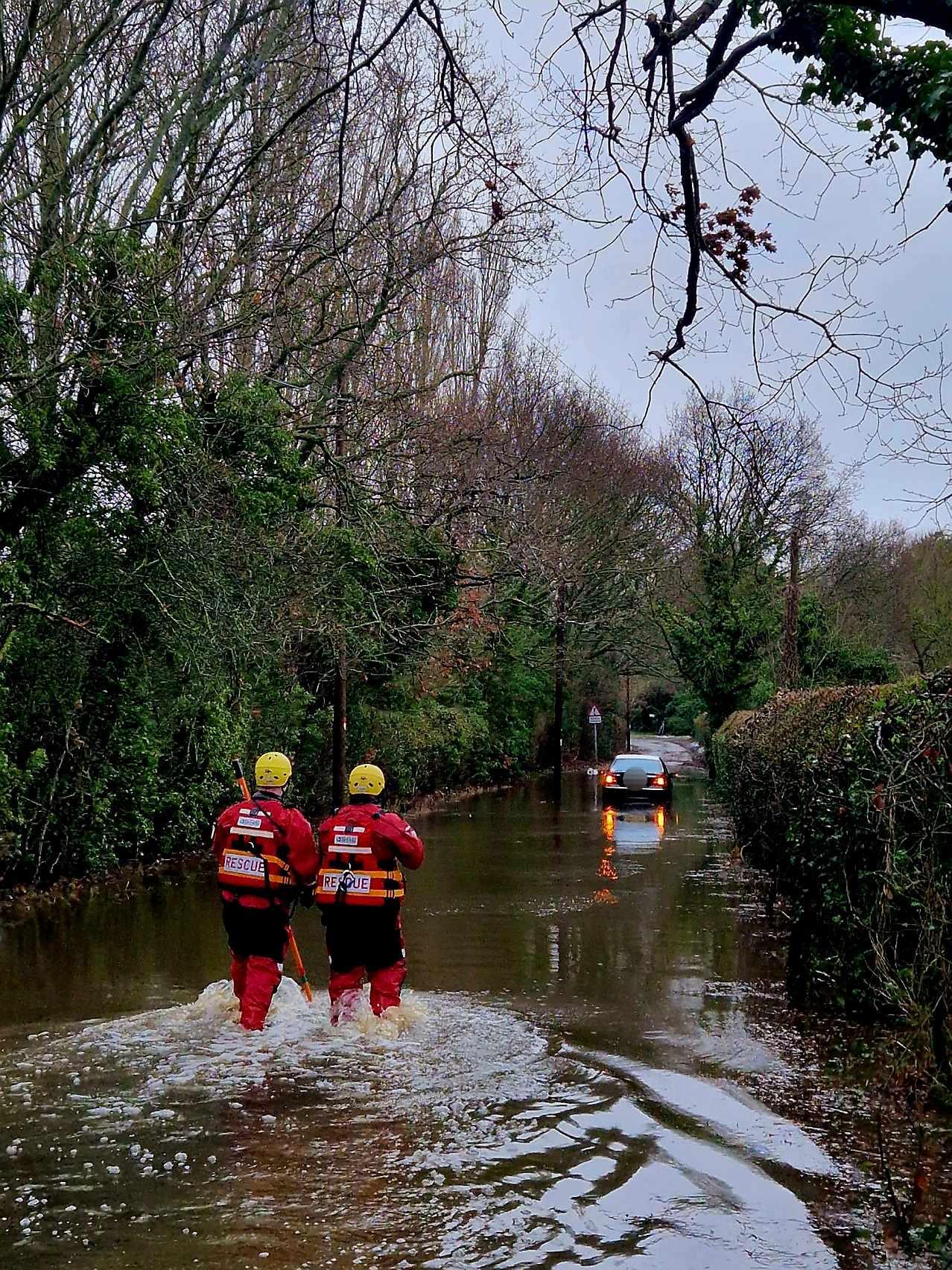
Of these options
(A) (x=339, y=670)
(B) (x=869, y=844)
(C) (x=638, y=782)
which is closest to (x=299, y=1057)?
(B) (x=869, y=844)

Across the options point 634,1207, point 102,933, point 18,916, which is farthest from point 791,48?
point 18,916

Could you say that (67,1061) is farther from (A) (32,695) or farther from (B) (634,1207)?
(A) (32,695)

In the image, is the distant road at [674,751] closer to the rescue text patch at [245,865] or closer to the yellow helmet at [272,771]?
the yellow helmet at [272,771]

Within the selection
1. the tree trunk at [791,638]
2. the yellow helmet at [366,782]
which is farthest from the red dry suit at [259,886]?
the tree trunk at [791,638]

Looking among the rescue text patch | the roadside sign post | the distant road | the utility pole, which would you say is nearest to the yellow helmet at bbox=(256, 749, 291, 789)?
the rescue text patch

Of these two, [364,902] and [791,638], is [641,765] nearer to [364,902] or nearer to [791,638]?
[791,638]

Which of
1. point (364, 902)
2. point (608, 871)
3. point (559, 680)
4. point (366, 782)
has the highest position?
point (559, 680)

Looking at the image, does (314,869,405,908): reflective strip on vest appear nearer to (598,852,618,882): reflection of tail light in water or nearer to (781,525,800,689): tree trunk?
(598,852,618,882): reflection of tail light in water

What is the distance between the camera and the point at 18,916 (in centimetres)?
1483

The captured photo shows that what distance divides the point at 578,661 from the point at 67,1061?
131ft

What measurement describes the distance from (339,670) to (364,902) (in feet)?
41.6

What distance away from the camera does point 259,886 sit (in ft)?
30.8

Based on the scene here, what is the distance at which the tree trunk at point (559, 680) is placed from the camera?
38.4 m

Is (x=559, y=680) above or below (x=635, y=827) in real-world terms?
above
